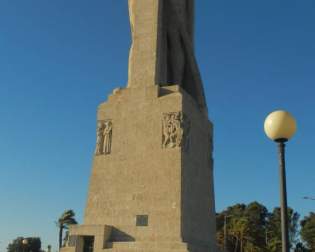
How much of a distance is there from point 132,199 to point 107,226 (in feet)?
3.83

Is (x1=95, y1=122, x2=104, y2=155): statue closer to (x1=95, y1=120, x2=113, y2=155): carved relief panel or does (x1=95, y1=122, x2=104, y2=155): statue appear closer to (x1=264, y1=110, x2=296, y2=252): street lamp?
(x1=95, y1=120, x2=113, y2=155): carved relief panel

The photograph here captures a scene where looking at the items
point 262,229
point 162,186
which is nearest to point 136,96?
point 162,186

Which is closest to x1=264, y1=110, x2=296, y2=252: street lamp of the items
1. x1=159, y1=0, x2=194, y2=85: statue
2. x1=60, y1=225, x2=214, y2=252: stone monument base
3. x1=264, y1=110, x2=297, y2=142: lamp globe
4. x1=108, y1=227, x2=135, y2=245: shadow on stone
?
x1=264, y1=110, x2=297, y2=142: lamp globe

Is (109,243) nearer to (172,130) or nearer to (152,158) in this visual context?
(152,158)

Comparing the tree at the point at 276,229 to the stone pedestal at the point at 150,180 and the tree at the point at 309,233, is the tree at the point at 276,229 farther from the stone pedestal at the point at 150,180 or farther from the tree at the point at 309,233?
the stone pedestal at the point at 150,180

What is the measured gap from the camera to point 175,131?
47.2ft

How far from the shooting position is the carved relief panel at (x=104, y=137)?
1555 cm

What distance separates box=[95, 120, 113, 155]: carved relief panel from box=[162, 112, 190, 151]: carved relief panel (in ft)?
7.08

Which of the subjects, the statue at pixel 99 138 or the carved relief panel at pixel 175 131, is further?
the statue at pixel 99 138

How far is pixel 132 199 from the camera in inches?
561

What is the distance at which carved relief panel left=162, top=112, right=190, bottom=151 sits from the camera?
14281mm

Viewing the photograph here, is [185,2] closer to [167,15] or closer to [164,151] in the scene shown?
[167,15]

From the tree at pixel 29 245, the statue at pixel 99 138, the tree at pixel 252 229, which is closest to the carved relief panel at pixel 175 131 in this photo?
the statue at pixel 99 138

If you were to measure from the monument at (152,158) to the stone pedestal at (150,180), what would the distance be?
3 cm
